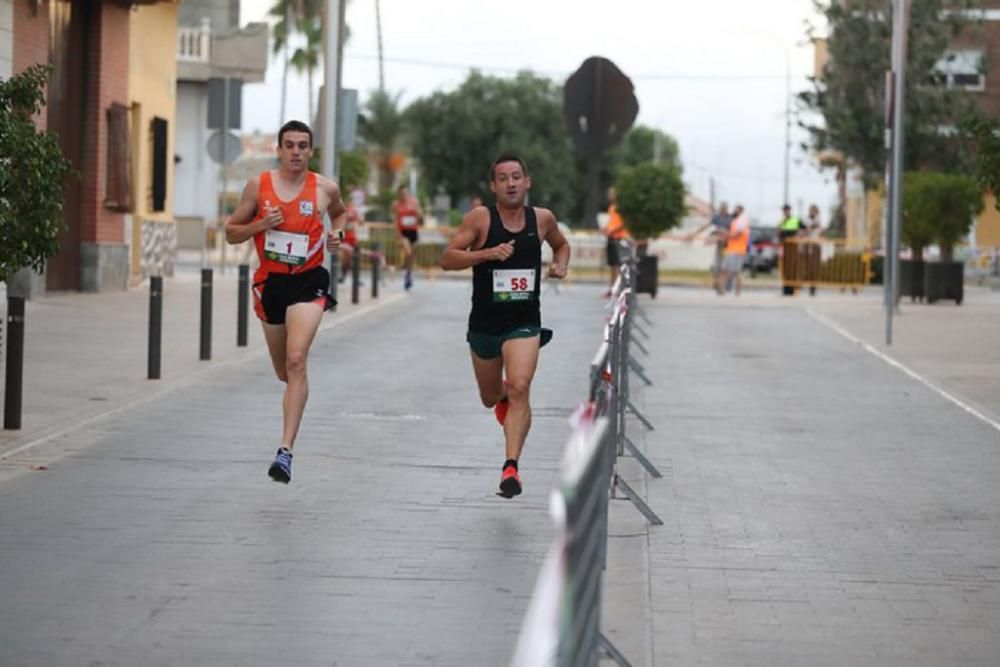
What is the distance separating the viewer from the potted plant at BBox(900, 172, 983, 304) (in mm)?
36312

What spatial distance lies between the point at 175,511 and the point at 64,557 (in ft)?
4.67

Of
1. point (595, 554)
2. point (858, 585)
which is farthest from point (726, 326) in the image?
point (595, 554)

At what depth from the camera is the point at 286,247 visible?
38.5ft

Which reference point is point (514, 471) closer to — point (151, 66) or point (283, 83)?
point (151, 66)

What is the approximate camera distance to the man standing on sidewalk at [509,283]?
1115 centimetres

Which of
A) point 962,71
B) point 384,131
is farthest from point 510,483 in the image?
point 384,131

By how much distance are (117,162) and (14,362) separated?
19.3 m

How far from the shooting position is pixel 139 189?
35.9 metres

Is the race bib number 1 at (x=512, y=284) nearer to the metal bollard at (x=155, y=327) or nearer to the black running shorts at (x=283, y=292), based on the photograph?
the black running shorts at (x=283, y=292)

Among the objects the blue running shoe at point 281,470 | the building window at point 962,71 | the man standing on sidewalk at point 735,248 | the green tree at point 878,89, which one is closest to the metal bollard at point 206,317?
the blue running shoe at point 281,470

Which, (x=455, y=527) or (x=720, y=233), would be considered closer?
(x=455, y=527)

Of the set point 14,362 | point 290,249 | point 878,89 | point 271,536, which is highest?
point 878,89

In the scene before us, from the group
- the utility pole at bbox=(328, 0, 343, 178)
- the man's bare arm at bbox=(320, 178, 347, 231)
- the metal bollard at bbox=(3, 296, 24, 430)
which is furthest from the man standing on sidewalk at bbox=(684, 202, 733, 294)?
the man's bare arm at bbox=(320, 178, 347, 231)

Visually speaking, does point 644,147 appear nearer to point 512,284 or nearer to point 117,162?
point 117,162
